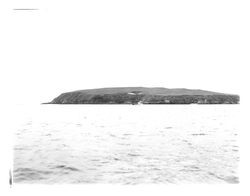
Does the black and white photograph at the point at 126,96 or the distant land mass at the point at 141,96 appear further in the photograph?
the distant land mass at the point at 141,96

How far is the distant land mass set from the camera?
2.35 metres

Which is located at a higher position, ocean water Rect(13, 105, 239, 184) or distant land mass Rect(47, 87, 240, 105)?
distant land mass Rect(47, 87, 240, 105)

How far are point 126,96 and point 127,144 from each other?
19.0 inches

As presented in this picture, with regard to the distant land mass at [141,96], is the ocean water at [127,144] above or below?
below

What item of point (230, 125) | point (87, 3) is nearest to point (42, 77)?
point (87, 3)

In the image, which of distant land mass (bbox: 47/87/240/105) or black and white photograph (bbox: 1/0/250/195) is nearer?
black and white photograph (bbox: 1/0/250/195)

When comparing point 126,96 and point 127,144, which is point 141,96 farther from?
point 127,144

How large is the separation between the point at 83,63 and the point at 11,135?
2.50ft

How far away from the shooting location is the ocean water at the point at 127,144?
235cm

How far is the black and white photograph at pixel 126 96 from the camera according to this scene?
208cm

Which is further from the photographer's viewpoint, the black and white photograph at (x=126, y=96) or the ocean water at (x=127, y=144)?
the ocean water at (x=127, y=144)

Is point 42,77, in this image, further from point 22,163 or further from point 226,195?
point 226,195

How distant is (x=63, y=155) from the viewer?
8.34ft

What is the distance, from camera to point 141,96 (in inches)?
93.7
